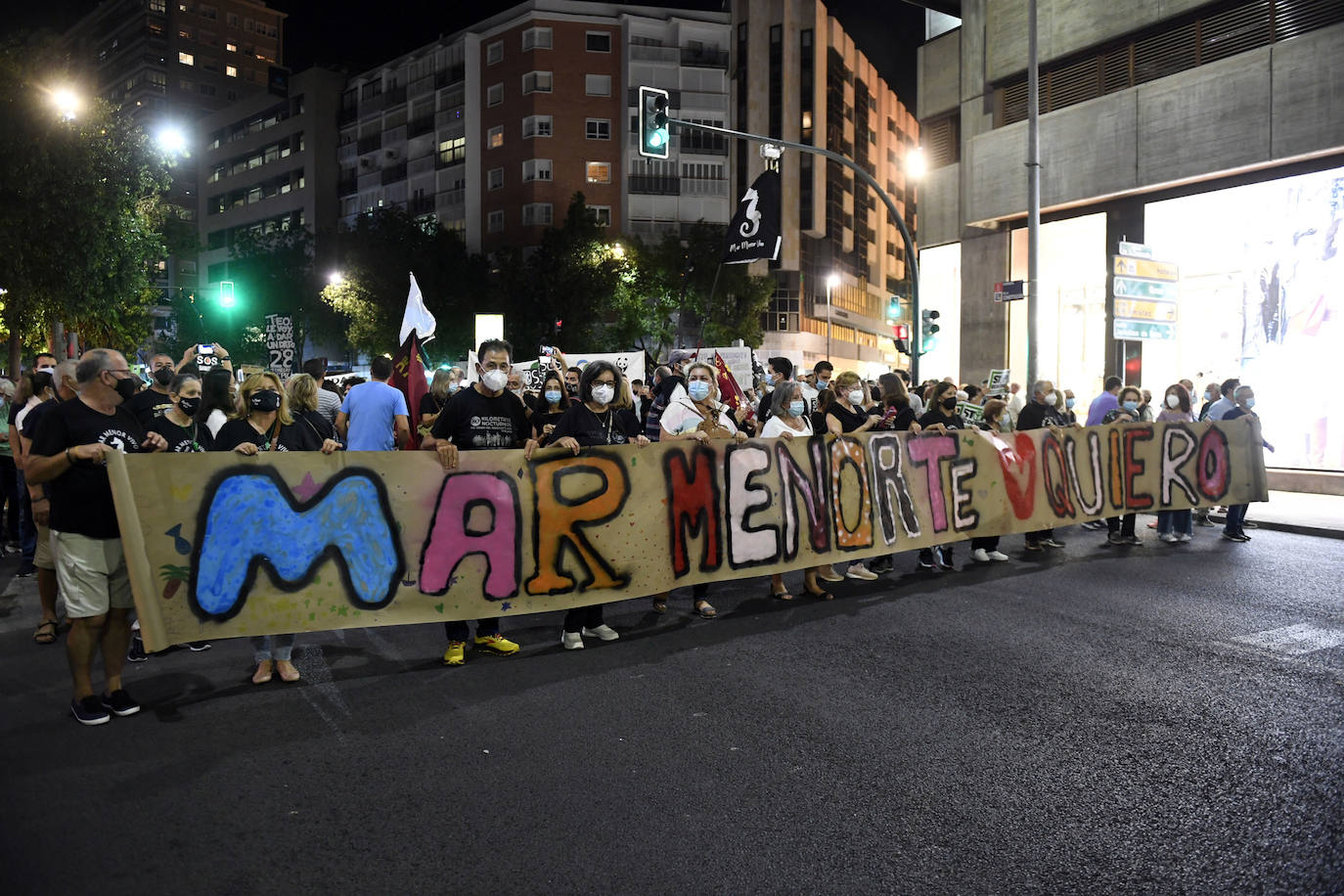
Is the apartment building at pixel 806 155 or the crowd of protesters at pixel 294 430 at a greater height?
the apartment building at pixel 806 155

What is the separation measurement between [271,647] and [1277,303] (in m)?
17.0

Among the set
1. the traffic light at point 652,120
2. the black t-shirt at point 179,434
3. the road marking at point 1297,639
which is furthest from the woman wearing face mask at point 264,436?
the traffic light at point 652,120

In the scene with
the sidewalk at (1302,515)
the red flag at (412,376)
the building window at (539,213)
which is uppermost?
the building window at (539,213)

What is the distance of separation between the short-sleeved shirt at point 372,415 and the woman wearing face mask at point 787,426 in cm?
325

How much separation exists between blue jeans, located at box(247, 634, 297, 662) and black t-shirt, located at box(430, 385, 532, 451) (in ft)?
5.17

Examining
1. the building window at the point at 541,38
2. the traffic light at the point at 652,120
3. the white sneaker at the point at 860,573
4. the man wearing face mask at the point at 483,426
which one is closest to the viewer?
the man wearing face mask at the point at 483,426

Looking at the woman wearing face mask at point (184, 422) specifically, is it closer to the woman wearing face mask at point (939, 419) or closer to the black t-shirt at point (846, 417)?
the black t-shirt at point (846, 417)

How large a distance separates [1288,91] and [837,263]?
54.0m

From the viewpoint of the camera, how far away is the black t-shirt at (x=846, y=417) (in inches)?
350

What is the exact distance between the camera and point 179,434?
6.32 metres

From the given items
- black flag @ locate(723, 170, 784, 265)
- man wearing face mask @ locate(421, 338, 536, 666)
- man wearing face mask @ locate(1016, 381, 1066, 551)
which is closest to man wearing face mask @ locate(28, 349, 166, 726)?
man wearing face mask @ locate(421, 338, 536, 666)

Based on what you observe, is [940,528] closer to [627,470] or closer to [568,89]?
[627,470]

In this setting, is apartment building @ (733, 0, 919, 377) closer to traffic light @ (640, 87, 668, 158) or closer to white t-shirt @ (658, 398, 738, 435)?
traffic light @ (640, 87, 668, 158)

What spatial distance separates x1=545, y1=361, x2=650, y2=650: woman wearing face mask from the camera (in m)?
6.42
